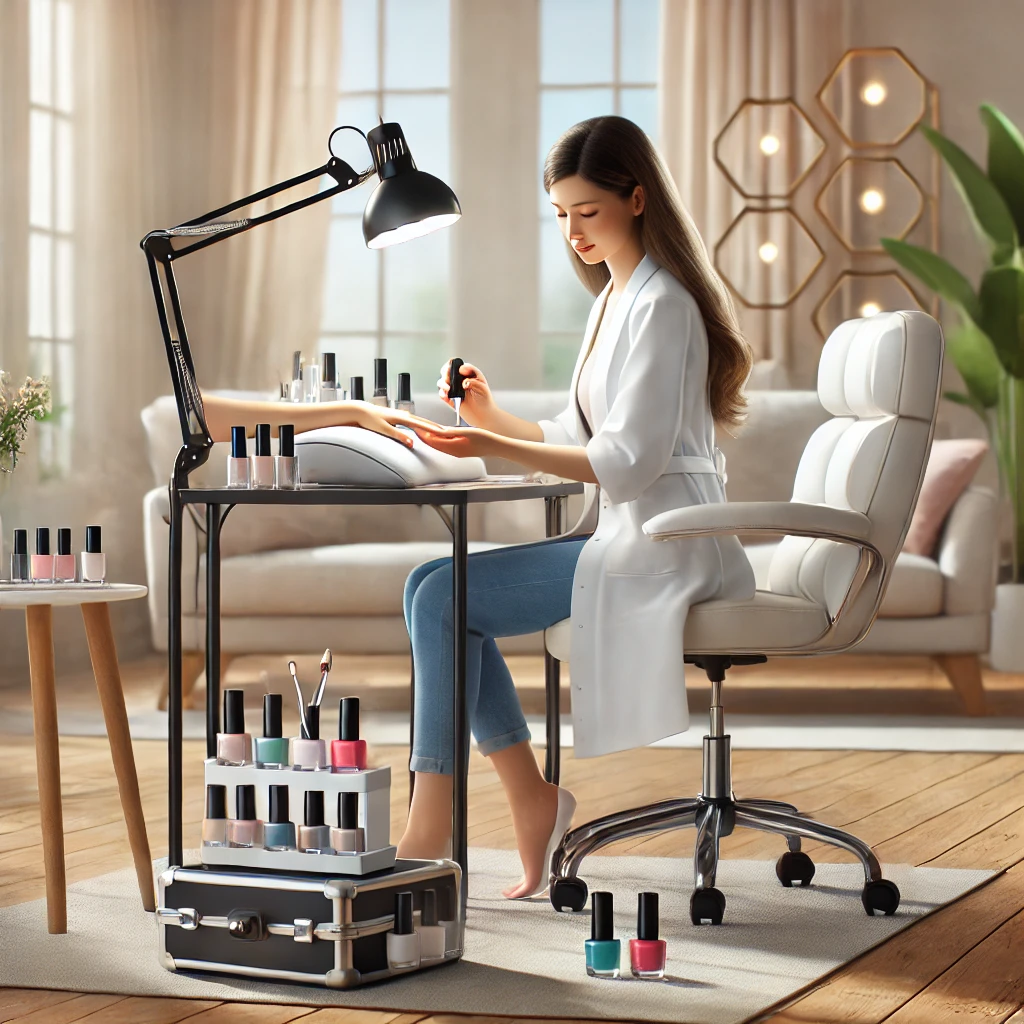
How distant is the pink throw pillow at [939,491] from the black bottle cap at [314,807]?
258 cm

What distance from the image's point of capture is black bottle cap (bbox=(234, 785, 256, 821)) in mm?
1901

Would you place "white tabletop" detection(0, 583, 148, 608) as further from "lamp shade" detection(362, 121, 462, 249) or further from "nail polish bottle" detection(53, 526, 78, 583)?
"lamp shade" detection(362, 121, 462, 249)

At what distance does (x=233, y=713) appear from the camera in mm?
1914

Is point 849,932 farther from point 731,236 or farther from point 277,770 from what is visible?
point 731,236

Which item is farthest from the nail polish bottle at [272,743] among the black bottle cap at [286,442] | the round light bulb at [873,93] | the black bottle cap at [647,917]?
the round light bulb at [873,93]

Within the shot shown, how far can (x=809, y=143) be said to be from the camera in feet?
15.8

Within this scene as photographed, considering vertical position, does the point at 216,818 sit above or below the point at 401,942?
above

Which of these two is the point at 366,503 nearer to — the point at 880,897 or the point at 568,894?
the point at 568,894

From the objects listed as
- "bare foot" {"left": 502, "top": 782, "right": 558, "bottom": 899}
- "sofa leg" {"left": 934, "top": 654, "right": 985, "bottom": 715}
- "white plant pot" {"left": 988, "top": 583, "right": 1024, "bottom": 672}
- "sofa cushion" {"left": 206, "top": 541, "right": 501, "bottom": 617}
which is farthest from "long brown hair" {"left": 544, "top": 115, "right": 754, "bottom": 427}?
"white plant pot" {"left": 988, "top": 583, "right": 1024, "bottom": 672}

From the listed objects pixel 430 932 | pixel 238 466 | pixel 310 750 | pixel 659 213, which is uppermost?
pixel 659 213

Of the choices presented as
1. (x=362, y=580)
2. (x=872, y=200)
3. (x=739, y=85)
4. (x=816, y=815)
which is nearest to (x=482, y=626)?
(x=816, y=815)

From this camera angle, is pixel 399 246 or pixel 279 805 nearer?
pixel 279 805

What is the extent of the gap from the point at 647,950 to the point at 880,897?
1.56 feet

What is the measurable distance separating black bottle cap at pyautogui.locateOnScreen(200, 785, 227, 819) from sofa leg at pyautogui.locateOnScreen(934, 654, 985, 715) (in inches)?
104
